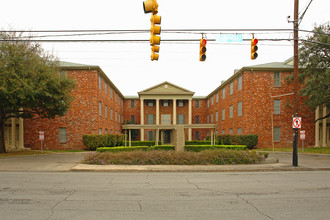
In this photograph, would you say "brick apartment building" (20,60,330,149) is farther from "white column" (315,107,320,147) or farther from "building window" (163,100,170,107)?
"building window" (163,100,170,107)

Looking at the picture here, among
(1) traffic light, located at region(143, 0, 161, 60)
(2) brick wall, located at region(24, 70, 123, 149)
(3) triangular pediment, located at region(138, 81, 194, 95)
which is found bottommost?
(2) brick wall, located at region(24, 70, 123, 149)

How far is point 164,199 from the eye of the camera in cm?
694

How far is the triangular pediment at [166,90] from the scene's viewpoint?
4188 cm

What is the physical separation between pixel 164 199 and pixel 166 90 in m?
36.0

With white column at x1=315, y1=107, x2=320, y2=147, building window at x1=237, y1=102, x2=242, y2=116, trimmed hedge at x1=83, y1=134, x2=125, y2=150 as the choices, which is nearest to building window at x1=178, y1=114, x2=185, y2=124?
building window at x1=237, y1=102, x2=242, y2=116

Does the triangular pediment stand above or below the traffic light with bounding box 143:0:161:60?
above

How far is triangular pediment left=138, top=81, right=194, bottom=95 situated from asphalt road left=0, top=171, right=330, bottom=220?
32415 millimetres

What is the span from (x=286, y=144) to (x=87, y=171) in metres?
25.2

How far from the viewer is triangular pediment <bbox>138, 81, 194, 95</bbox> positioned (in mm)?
41875

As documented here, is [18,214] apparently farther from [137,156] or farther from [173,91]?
[173,91]

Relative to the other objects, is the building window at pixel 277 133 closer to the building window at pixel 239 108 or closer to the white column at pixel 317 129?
the white column at pixel 317 129
